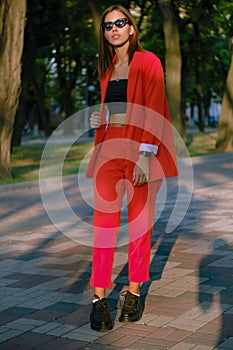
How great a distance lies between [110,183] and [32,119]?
6199 cm

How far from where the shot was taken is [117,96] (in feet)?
17.7

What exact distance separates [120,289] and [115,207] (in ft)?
4.21

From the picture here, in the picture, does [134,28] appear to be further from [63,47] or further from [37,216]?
[63,47]

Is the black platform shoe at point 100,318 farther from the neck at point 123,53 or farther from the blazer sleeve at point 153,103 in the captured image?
the neck at point 123,53

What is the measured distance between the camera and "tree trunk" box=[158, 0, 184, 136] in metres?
25.2

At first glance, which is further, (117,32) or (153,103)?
(117,32)

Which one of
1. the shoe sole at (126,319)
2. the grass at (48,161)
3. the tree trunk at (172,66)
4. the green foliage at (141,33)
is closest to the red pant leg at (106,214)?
the shoe sole at (126,319)

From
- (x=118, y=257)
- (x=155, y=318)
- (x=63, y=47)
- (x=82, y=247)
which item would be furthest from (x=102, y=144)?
(x=63, y=47)

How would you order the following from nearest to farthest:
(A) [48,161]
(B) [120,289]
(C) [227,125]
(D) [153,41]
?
(B) [120,289] → (A) [48,161] → (C) [227,125] → (D) [153,41]

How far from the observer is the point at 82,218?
11242 mm

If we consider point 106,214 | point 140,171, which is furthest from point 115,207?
point 140,171

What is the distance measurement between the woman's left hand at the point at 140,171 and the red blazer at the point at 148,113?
0.28 feet

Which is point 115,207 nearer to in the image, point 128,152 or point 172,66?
point 128,152

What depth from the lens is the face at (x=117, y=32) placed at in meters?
5.41
